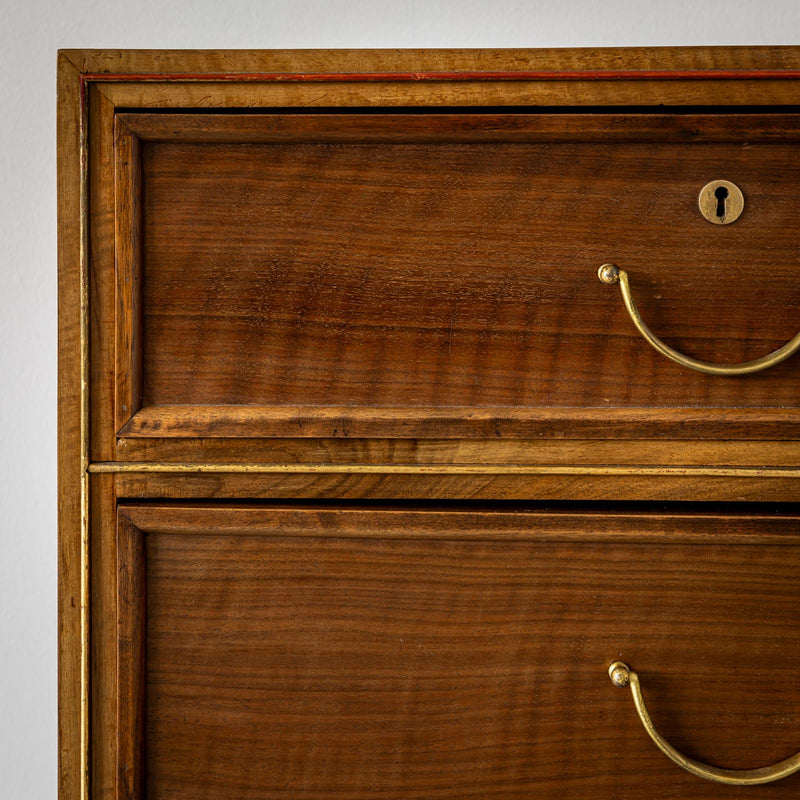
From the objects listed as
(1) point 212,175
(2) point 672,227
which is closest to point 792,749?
(2) point 672,227

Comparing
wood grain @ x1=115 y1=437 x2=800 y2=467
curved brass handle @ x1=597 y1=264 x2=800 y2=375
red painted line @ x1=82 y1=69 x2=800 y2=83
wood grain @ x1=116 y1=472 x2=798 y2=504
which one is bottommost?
wood grain @ x1=116 y1=472 x2=798 y2=504

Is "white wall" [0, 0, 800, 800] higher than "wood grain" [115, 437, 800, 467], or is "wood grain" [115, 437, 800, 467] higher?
"white wall" [0, 0, 800, 800]

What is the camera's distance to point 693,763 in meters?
0.38

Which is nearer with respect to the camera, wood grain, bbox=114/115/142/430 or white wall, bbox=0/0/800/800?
wood grain, bbox=114/115/142/430

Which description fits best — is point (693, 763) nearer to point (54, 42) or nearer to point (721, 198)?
point (721, 198)

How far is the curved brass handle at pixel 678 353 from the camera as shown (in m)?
0.37

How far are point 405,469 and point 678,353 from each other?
145mm

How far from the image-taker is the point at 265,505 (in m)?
0.40

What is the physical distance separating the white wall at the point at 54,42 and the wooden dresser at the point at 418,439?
0.45 metres

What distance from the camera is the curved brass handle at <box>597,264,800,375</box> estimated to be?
371 mm

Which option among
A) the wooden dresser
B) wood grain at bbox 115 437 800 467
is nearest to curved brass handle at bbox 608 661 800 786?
the wooden dresser

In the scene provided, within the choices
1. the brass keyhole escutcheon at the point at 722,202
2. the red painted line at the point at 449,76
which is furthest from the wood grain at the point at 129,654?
the brass keyhole escutcheon at the point at 722,202

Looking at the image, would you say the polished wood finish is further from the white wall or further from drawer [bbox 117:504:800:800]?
the white wall

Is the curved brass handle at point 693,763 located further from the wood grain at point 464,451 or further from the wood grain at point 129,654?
the wood grain at point 129,654
